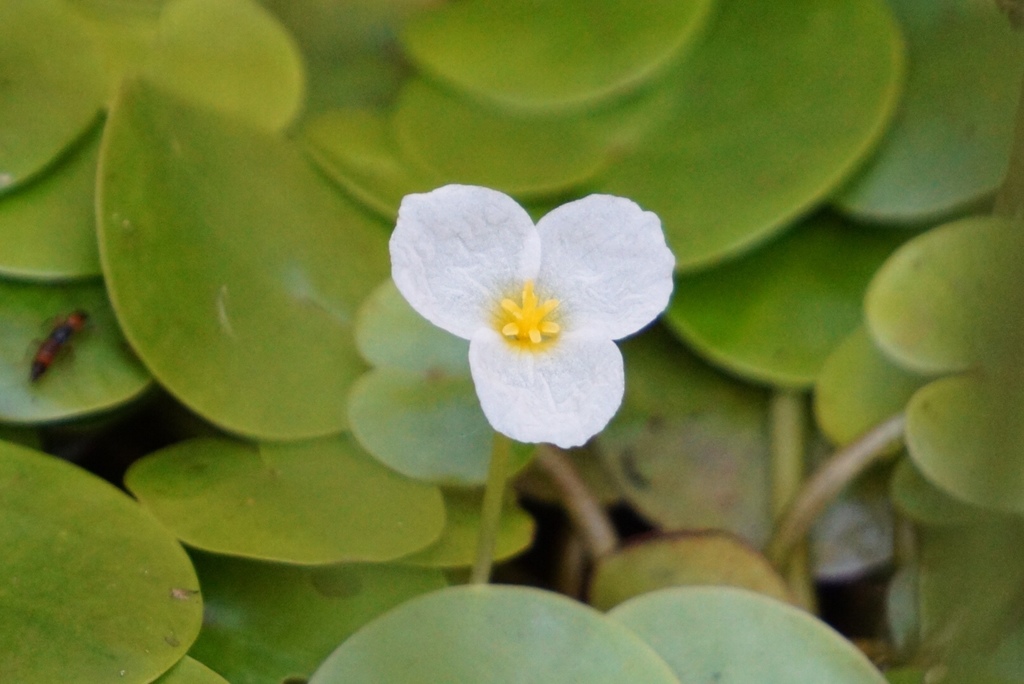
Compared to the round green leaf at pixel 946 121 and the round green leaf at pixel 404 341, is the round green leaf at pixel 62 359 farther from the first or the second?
the round green leaf at pixel 946 121

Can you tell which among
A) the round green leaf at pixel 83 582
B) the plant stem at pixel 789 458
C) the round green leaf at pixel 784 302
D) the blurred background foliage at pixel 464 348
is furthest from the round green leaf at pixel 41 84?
the plant stem at pixel 789 458

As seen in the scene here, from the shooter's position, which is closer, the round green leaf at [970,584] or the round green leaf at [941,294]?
the round green leaf at [970,584]

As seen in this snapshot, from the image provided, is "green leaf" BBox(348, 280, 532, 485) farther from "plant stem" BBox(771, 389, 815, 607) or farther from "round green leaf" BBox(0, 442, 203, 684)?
"plant stem" BBox(771, 389, 815, 607)

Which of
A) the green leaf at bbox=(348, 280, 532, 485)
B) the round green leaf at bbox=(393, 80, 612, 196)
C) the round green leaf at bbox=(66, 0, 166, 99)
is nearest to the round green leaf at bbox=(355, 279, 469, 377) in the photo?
the green leaf at bbox=(348, 280, 532, 485)

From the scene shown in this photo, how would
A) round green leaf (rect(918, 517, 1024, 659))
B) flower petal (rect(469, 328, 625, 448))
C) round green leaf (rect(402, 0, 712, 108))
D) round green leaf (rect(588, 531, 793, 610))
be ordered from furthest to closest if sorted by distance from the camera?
round green leaf (rect(402, 0, 712, 108)) < round green leaf (rect(588, 531, 793, 610)) < round green leaf (rect(918, 517, 1024, 659)) < flower petal (rect(469, 328, 625, 448))

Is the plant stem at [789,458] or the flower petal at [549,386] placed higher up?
the flower petal at [549,386]

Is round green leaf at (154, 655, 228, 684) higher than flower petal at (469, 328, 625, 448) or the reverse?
the reverse

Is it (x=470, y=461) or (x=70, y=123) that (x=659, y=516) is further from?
(x=70, y=123)
